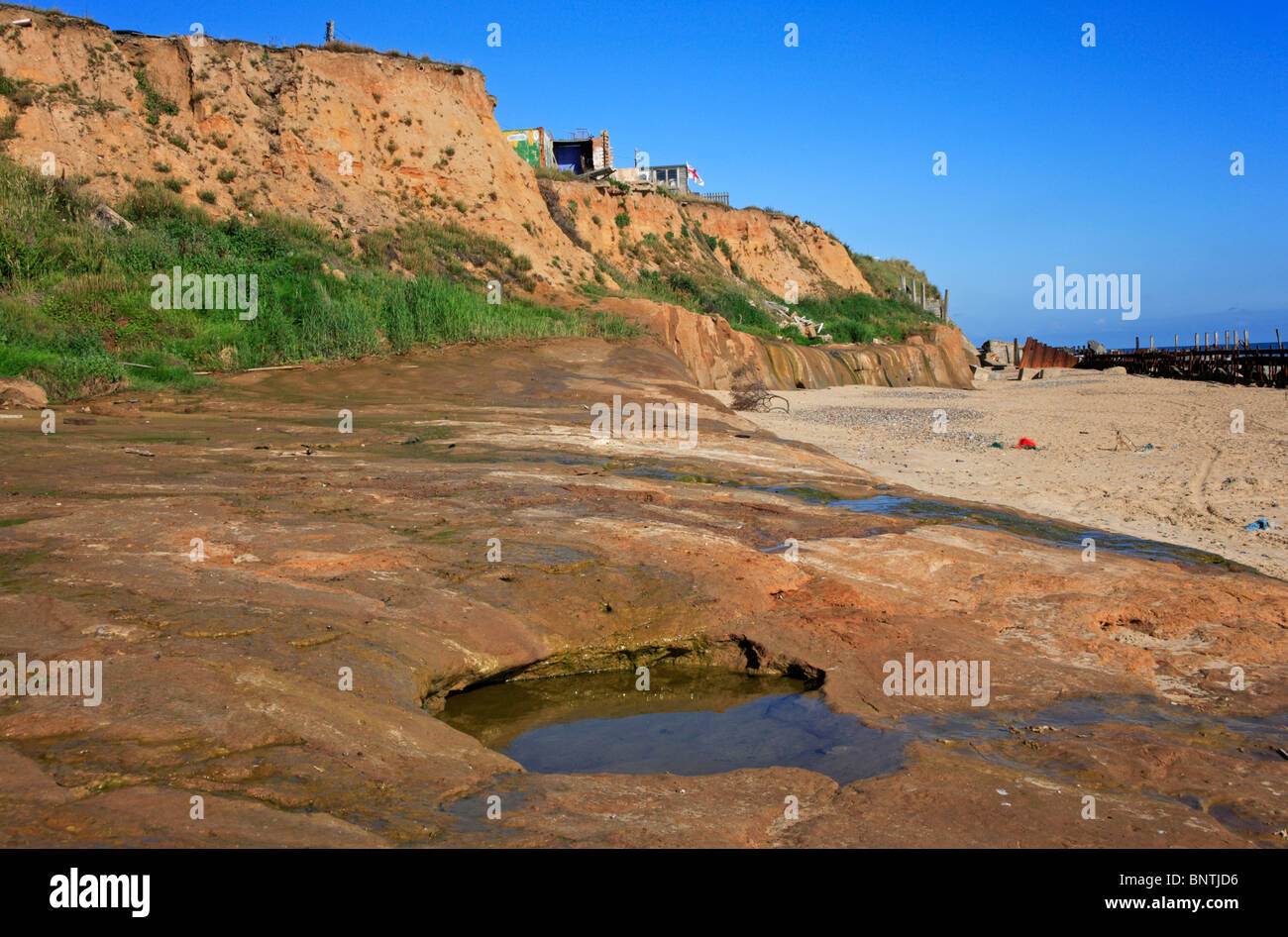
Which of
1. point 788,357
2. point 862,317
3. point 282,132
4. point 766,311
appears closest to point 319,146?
point 282,132

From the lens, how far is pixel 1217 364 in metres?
38.9

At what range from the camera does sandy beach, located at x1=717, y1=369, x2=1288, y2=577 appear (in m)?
9.89

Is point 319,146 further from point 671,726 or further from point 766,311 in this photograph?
point 671,726

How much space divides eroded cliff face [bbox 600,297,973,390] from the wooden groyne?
10151mm

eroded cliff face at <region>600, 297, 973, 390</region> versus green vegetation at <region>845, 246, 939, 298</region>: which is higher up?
green vegetation at <region>845, 246, 939, 298</region>

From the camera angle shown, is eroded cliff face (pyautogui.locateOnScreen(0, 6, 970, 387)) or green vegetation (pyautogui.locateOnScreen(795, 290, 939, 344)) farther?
green vegetation (pyautogui.locateOnScreen(795, 290, 939, 344))

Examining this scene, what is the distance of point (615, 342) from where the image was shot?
21.0m

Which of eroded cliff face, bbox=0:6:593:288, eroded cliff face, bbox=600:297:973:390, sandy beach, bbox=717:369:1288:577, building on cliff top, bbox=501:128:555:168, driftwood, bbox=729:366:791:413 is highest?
building on cliff top, bbox=501:128:555:168

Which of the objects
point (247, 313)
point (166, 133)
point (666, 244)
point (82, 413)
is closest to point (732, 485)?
point (82, 413)

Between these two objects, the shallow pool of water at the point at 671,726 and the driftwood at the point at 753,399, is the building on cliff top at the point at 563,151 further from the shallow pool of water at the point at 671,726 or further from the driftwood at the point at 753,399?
the shallow pool of water at the point at 671,726

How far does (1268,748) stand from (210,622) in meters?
5.04

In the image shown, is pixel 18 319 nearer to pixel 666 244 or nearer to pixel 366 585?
pixel 366 585

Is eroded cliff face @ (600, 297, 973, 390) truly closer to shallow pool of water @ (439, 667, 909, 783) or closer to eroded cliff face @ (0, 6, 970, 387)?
eroded cliff face @ (0, 6, 970, 387)

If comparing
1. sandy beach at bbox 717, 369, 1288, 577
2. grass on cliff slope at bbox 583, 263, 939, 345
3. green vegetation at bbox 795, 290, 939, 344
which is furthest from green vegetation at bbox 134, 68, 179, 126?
green vegetation at bbox 795, 290, 939, 344
